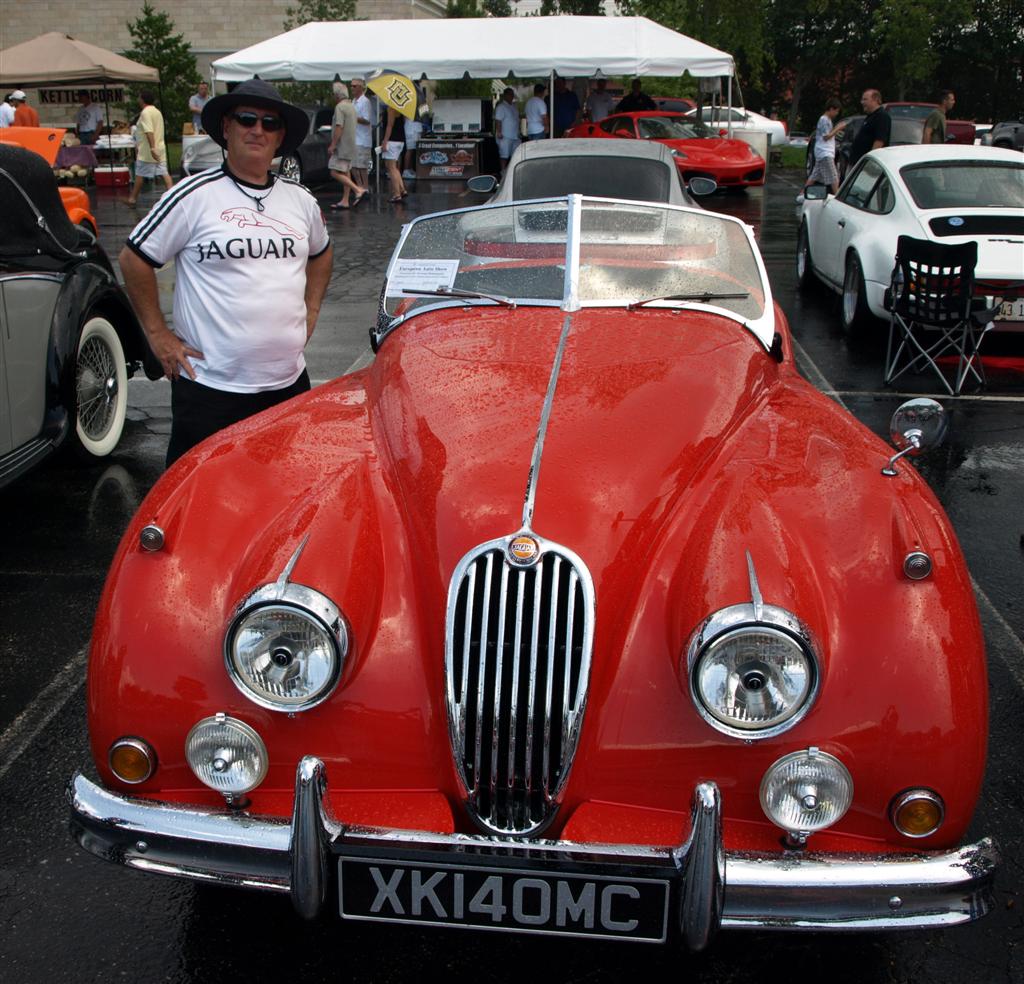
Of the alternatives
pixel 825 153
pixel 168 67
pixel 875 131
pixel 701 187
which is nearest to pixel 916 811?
pixel 701 187

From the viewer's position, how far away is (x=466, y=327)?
376 centimetres

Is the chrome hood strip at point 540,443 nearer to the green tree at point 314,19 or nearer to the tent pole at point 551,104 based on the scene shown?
the tent pole at point 551,104

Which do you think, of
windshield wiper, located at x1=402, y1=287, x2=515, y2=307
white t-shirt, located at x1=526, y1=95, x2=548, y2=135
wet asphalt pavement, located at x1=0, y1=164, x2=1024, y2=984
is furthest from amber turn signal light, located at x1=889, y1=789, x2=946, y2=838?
white t-shirt, located at x1=526, y1=95, x2=548, y2=135

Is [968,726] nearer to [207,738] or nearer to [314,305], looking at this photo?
[207,738]

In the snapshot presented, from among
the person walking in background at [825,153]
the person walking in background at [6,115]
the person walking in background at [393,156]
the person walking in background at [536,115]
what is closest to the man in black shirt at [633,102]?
the person walking in background at [536,115]

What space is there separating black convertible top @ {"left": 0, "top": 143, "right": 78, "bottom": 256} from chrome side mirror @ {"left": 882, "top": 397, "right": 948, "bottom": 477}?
4.36 m

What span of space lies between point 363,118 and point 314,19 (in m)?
22.3

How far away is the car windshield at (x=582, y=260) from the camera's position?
3.95 metres

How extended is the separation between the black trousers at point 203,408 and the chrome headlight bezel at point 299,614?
6.04ft

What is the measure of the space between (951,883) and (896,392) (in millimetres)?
5915

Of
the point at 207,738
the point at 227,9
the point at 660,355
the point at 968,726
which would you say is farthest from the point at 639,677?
the point at 227,9

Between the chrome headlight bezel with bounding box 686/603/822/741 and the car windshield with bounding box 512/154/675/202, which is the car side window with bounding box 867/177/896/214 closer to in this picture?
the car windshield with bounding box 512/154/675/202

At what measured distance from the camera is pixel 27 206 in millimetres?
5555

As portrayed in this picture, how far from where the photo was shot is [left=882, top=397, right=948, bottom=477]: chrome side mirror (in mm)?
3090
